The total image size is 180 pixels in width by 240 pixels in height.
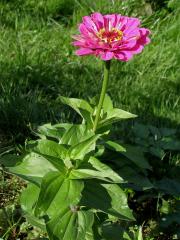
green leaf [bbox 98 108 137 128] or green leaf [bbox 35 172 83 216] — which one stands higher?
green leaf [bbox 98 108 137 128]

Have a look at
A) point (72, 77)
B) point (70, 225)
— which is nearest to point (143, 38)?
point (70, 225)

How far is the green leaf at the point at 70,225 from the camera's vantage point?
1.55 meters

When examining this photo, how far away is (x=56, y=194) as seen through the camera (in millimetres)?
1508

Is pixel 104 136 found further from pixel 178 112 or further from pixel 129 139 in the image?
pixel 178 112

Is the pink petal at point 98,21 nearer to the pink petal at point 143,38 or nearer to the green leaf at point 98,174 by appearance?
the pink petal at point 143,38

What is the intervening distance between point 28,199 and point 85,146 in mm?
244

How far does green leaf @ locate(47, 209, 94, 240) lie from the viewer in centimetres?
155

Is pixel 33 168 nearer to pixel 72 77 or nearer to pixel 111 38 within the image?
pixel 111 38

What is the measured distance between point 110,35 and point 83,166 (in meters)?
0.40

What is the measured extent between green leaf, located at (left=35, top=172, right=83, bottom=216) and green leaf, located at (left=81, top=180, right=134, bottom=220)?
2.6 inches

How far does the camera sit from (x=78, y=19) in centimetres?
369

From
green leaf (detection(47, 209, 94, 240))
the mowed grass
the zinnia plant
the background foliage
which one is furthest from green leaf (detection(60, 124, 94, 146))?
the mowed grass

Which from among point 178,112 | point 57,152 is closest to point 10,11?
point 178,112

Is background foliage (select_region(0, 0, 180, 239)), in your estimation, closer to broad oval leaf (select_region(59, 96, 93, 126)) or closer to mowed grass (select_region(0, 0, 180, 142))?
mowed grass (select_region(0, 0, 180, 142))
